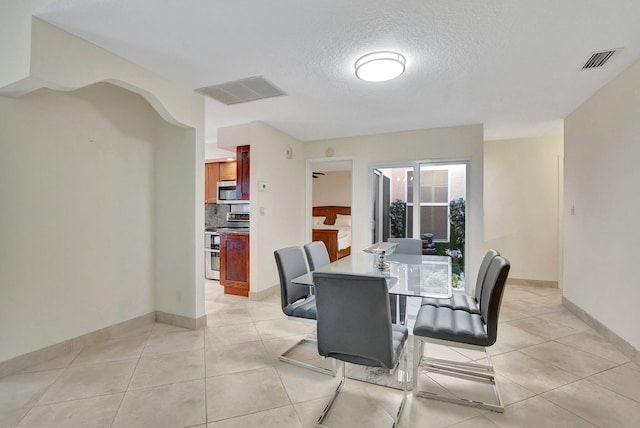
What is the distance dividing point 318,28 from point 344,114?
6.08ft

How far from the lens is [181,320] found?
3.24m

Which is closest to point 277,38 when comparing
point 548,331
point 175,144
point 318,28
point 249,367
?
point 318,28

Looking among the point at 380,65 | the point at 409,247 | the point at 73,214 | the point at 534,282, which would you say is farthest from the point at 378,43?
the point at 534,282

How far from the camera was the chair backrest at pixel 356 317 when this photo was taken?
1.59 m

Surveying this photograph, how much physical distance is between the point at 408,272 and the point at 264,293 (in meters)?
2.45

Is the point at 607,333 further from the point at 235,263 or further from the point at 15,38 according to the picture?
the point at 15,38

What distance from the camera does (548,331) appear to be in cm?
313

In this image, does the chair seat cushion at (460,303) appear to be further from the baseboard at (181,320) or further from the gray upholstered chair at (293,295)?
the baseboard at (181,320)

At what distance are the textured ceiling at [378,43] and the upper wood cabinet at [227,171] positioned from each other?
7.02ft

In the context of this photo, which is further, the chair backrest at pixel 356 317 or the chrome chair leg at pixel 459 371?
the chrome chair leg at pixel 459 371

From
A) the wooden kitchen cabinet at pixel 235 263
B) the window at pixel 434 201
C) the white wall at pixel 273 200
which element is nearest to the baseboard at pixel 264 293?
the white wall at pixel 273 200

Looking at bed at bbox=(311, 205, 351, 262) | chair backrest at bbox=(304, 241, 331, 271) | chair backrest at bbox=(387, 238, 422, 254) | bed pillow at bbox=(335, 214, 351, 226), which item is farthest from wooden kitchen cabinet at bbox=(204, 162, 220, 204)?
chair backrest at bbox=(387, 238, 422, 254)

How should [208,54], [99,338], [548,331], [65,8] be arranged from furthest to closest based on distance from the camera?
[548,331], [99,338], [208,54], [65,8]

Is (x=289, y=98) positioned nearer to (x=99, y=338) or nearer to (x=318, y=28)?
(x=318, y=28)
